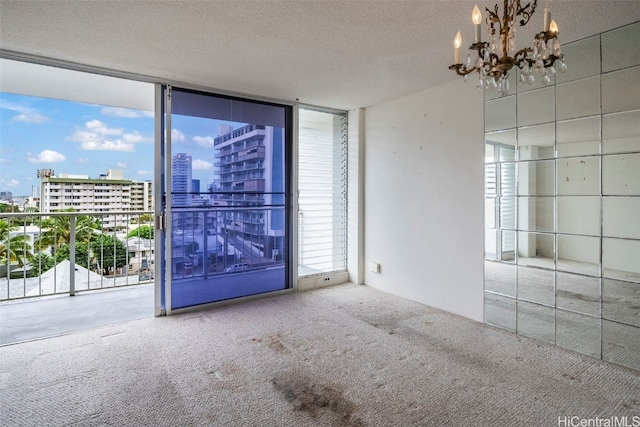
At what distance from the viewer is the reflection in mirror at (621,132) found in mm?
2203

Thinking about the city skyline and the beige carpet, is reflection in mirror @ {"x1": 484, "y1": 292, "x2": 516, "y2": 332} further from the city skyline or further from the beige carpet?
the city skyline

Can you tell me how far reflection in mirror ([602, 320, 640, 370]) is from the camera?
2.23m

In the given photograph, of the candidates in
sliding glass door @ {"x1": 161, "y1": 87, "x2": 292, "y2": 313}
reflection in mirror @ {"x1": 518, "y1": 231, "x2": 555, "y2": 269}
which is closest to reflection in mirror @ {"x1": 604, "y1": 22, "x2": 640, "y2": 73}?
reflection in mirror @ {"x1": 518, "y1": 231, "x2": 555, "y2": 269}

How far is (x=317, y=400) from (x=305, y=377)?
26 cm

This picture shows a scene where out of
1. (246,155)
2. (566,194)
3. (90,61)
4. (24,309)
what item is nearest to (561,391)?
(566,194)

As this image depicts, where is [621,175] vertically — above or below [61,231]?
above

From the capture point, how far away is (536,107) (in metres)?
2.69

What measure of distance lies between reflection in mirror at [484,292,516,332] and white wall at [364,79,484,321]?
72 millimetres

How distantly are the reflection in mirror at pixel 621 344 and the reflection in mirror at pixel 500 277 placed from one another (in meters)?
0.65

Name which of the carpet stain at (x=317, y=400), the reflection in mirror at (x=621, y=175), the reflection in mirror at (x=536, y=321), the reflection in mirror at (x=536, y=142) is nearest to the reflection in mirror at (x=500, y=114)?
the reflection in mirror at (x=536, y=142)

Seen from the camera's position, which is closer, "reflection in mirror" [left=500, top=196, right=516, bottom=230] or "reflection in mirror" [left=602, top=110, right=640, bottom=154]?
"reflection in mirror" [left=602, top=110, right=640, bottom=154]

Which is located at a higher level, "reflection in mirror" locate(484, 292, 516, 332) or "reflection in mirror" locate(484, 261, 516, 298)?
"reflection in mirror" locate(484, 261, 516, 298)

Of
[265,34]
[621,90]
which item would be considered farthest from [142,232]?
[621,90]

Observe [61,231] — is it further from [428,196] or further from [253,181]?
[428,196]
